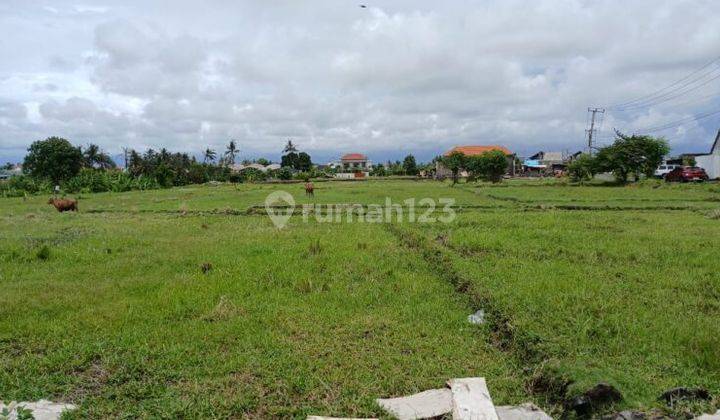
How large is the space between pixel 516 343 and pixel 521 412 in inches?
58.6

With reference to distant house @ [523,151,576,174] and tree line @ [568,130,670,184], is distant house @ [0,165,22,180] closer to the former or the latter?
tree line @ [568,130,670,184]

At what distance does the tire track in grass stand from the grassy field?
24 millimetres

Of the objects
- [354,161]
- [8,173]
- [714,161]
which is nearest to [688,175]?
[714,161]

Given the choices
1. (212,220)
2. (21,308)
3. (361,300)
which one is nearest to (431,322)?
(361,300)

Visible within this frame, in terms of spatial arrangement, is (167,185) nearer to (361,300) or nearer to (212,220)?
(212,220)

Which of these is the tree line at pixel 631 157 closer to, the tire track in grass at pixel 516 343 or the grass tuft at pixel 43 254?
the tire track in grass at pixel 516 343

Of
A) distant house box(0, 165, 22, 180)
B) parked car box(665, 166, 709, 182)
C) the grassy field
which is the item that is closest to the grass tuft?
the grassy field

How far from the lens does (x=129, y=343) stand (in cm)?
570

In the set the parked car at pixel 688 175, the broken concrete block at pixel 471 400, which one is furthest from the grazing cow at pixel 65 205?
the parked car at pixel 688 175

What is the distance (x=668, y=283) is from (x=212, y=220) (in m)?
13.9

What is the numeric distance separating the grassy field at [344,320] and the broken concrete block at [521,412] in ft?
0.66

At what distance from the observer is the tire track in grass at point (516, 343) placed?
4.56 m

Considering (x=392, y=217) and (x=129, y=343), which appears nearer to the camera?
(x=129, y=343)

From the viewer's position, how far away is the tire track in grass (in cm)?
456
